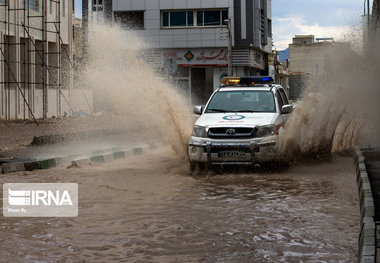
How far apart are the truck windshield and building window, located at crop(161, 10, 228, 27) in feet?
120

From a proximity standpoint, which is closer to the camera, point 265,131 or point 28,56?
point 265,131

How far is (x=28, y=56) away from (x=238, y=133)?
21225mm

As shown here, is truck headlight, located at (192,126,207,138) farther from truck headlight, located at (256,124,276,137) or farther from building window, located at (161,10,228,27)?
building window, located at (161,10,228,27)

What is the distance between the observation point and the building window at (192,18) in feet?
158

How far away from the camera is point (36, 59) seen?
104 ft

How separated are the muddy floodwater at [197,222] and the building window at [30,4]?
20.5 metres

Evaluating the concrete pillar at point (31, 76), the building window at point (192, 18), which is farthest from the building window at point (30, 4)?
the building window at point (192, 18)

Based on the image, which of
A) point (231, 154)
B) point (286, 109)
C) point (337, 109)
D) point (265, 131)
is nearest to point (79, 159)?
point (231, 154)

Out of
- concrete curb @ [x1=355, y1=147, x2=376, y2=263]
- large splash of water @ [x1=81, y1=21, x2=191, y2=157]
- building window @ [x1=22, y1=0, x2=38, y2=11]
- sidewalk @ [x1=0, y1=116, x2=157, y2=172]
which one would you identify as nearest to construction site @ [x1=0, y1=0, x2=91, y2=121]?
building window @ [x1=22, y1=0, x2=38, y2=11]

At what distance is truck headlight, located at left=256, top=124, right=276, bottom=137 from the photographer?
35.3ft

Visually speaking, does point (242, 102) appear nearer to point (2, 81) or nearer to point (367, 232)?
point (367, 232)

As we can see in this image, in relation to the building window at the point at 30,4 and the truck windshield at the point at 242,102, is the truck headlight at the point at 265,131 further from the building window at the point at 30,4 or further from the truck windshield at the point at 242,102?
the building window at the point at 30,4

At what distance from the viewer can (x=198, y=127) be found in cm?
1112

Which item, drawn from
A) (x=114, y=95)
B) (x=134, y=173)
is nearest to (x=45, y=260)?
(x=134, y=173)
